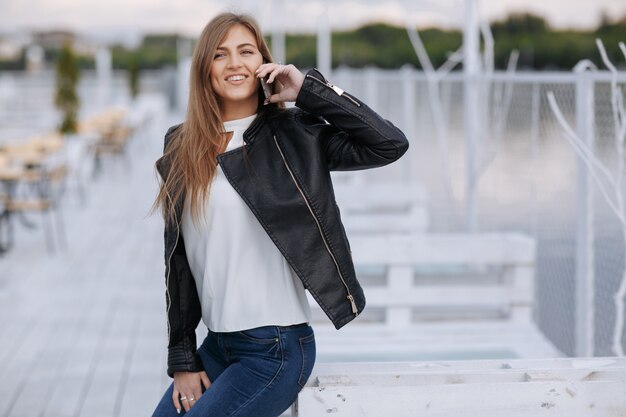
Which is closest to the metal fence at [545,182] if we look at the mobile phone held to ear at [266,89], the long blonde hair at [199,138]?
the mobile phone held to ear at [266,89]

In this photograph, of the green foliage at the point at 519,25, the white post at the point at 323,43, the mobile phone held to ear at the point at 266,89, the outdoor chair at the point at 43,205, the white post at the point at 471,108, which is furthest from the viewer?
the green foliage at the point at 519,25

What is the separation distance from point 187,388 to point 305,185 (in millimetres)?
569

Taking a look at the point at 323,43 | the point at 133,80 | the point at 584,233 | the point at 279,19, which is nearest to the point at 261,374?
the point at 584,233

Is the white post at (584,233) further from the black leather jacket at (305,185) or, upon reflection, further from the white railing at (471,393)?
the black leather jacket at (305,185)

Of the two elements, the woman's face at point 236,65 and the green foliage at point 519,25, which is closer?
the woman's face at point 236,65

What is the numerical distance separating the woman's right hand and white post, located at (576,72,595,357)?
6.51 ft

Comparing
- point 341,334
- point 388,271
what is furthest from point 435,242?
point 341,334

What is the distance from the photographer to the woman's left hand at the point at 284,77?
2.07 meters

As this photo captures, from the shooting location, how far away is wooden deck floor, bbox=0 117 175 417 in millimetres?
4012

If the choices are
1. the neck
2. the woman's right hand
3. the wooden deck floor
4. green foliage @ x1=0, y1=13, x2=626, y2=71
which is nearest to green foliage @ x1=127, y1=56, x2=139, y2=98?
green foliage @ x1=0, y1=13, x2=626, y2=71

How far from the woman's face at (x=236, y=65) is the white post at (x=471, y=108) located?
3369mm

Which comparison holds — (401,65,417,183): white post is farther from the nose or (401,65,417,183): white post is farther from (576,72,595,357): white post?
the nose

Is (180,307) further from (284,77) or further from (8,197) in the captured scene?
(8,197)

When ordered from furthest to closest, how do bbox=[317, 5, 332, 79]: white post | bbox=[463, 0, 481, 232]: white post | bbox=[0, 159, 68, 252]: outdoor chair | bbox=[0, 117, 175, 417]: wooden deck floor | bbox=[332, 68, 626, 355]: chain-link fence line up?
bbox=[317, 5, 332, 79]: white post
bbox=[0, 159, 68, 252]: outdoor chair
bbox=[463, 0, 481, 232]: white post
bbox=[0, 117, 175, 417]: wooden deck floor
bbox=[332, 68, 626, 355]: chain-link fence
